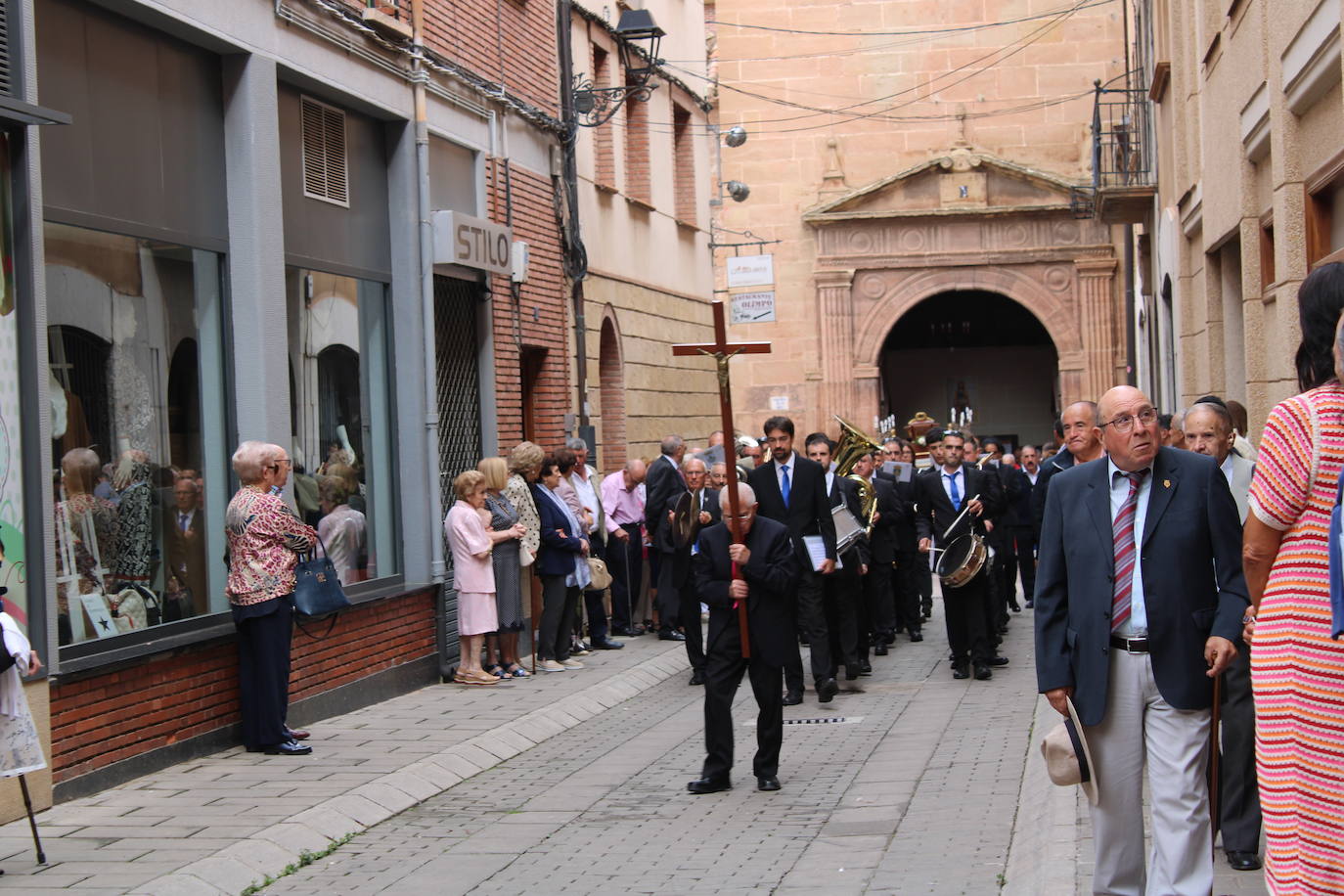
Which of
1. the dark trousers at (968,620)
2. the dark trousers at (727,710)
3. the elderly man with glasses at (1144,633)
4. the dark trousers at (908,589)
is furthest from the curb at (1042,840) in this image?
the dark trousers at (908,589)

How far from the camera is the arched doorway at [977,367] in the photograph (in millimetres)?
41375

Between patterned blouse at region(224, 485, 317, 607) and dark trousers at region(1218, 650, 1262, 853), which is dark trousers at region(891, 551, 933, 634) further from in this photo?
dark trousers at region(1218, 650, 1262, 853)

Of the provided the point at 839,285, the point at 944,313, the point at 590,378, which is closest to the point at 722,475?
the point at 590,378

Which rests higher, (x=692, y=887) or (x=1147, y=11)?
(x=1147, y=11)

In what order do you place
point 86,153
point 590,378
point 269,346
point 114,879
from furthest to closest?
point 590,378 → point 269,346 → point 86,153 → point 114,879

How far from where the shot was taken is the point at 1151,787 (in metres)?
5.84

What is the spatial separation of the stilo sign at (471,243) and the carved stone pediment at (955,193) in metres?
20.7

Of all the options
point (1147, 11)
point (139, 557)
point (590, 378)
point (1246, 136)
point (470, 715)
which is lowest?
point (470, 715)

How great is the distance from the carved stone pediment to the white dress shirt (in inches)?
1198

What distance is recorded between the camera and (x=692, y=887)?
7.42 m

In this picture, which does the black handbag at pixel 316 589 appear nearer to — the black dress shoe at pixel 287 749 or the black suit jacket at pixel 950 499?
the black dress shoe at pixel 287 749

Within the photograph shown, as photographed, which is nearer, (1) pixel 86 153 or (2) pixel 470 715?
(1) pixel 86 153

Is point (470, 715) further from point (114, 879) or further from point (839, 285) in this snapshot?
point (839, 285)

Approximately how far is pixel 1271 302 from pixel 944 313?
2877 cm
